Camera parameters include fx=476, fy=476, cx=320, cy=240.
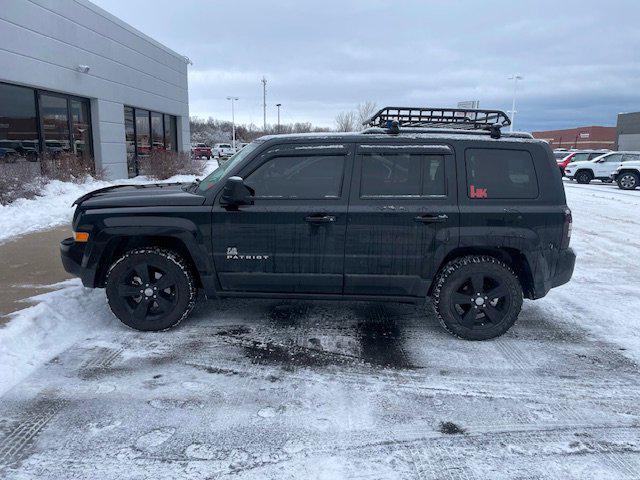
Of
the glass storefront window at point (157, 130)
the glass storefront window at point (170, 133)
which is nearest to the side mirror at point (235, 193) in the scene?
the glass storefront window at point (157, 130)

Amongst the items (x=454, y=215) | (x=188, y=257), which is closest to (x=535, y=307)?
(x=454, y=215)

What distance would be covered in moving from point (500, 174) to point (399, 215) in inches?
39.9

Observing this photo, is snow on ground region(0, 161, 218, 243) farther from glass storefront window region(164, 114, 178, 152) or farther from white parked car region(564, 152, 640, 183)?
white parked car region(564, 152, 640, 183)

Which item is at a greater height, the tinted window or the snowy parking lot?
the tinted window

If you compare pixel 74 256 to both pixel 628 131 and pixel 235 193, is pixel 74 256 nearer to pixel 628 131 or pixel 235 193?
pixel 235 193

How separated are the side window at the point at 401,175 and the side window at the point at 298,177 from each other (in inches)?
9.9

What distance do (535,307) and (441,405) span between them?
2705 millimetres

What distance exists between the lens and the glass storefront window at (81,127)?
49.8 feet

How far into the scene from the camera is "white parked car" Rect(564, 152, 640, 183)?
2314 centimetres

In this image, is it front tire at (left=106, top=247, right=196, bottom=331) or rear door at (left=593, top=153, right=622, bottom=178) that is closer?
front tire at (left=106, top=247, right=196, bottom=331)

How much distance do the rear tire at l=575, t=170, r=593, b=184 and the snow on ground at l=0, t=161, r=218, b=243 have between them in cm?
2317

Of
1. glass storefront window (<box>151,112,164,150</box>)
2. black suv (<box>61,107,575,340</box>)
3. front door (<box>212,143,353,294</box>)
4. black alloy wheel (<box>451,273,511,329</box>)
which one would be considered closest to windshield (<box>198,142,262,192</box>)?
black suv (<box>61,107,575,340</box>)

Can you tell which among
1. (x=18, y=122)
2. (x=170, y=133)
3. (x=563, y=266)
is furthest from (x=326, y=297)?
(x=170, y=133)

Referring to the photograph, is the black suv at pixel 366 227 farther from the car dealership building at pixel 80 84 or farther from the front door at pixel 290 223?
the car dealership building at pixel 80 84
